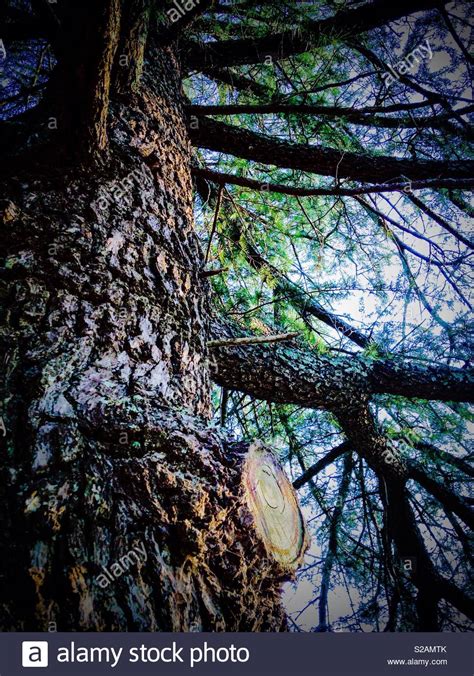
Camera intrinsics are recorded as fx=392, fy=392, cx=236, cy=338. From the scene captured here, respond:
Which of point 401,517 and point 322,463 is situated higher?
point 322,463

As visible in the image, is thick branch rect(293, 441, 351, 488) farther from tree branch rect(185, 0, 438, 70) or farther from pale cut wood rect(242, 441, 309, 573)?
tree branch rect(185, 0, 438, 70)

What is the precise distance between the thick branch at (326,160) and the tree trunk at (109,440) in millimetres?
1130

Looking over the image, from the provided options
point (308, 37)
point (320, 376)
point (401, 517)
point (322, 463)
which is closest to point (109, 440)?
point (320, 376)

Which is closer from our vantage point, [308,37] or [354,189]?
[354,189]

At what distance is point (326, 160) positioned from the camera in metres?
2.23

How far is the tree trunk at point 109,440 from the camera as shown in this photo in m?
0.70

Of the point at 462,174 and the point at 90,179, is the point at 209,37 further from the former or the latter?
the point at 90,179

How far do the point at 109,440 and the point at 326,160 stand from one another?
2.01 meters

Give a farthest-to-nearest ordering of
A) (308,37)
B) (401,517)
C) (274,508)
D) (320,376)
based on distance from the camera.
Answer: (401,517)
(320,376)
(308,37)
(274,508)

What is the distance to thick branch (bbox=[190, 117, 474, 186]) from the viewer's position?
219 cm

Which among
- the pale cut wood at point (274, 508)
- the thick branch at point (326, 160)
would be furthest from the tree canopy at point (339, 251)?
the pale cut wood at point (274, 508)

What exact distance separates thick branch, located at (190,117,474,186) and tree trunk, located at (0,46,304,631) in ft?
3.71

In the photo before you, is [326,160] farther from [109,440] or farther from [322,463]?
[322,463]

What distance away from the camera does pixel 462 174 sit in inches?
84.8
